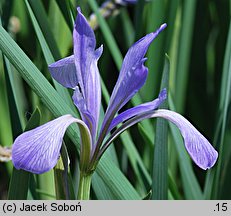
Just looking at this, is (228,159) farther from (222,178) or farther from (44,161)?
(44,161)

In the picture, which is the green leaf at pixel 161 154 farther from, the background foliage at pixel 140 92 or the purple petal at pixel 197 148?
the purple petal at pixel 197 148

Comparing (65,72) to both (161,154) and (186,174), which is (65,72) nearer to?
(161,154)

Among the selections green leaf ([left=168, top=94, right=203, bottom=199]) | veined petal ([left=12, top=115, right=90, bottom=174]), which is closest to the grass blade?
veined petal ([left=12, top=115, right=90, bottom=174])

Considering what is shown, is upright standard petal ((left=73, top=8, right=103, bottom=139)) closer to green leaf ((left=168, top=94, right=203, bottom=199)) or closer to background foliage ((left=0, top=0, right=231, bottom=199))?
background foliage ((left=0, top=0, right=231, bottom=199))

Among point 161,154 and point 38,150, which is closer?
point 38,150

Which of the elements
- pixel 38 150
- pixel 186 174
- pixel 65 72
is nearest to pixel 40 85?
pixel 65 72

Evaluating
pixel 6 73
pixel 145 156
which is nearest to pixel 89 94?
pixel 6 73
